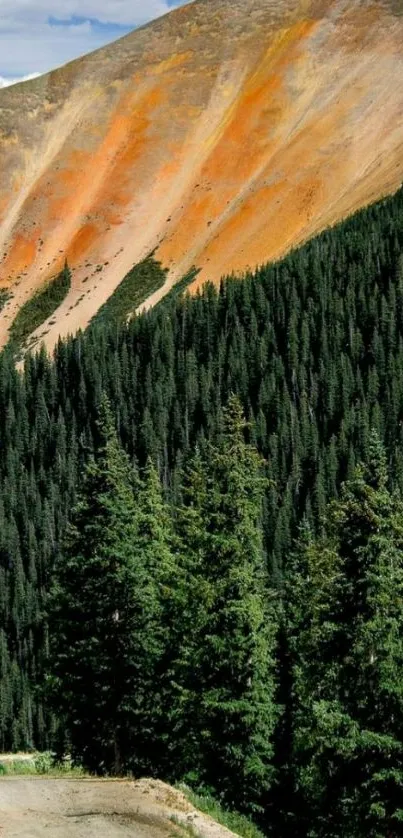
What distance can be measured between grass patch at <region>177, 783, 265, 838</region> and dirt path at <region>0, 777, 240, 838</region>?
0.89m

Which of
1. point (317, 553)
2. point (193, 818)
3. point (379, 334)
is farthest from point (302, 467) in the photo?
point (193, 818)

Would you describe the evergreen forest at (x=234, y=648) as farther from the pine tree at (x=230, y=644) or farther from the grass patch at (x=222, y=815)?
the grass patch at (x=222, y=815)

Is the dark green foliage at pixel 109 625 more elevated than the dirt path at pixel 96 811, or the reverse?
the dark green foliage at pixel 109 625

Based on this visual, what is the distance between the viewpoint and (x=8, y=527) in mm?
185125

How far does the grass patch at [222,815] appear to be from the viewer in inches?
1517

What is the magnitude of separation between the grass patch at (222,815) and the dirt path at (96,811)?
89 centimetres

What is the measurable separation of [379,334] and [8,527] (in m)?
59.0

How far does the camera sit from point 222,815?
131 ft

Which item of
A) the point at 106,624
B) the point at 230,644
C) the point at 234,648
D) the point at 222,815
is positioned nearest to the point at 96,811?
the point at 222,815

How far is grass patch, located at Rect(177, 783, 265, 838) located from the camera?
126 feet

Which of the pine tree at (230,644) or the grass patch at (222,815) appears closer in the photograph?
the grass patch at (222,815)

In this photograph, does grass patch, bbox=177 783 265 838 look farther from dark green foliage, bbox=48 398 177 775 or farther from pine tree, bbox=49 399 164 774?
pine tree, bbox=49 399 164 774

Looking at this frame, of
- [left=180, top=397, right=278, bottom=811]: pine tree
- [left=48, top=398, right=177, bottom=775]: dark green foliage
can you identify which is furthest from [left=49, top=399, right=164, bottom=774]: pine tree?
[left=180, top=397, right=278, bottom=811]: pine tree

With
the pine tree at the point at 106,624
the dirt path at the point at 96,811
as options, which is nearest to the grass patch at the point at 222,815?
the dirt path at the point at 96,811
